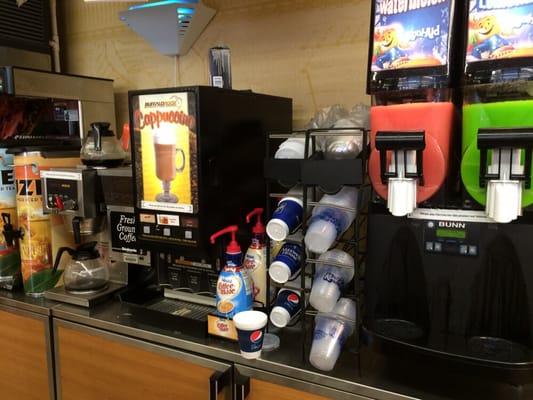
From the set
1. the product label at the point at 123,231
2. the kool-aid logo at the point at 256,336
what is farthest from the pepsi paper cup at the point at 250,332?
the product label at the point at 123,231

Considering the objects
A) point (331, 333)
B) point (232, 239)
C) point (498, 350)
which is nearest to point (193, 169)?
point (232, 239)

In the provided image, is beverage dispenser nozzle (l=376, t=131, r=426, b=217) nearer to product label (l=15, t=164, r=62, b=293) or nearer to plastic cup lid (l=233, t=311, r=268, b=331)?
plastic cup lid (l=233, t=311, r=268, b=331)

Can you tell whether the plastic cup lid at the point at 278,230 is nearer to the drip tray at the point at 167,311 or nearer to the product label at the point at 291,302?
the product label at the point at 291,302

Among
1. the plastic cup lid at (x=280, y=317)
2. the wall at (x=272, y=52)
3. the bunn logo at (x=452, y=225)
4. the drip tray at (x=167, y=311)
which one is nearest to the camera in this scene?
the bunn logo at (x=452, y=225)

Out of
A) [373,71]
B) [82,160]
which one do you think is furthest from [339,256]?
[82,160]

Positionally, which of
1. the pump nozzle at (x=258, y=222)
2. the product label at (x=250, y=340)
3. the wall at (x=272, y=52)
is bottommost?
the product label at (x=250, y=340)

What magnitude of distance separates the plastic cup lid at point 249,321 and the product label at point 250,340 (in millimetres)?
13

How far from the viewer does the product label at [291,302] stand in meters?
1.13

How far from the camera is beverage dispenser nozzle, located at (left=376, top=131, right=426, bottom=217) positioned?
837mm

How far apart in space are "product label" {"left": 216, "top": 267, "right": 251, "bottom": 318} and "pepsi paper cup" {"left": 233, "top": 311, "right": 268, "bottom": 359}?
73 mm

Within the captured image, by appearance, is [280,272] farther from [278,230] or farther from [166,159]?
[166,159]

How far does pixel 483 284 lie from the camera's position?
2.89 feet

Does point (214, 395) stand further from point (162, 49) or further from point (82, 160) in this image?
point (162, 49)

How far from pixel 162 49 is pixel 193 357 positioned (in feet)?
3.87
